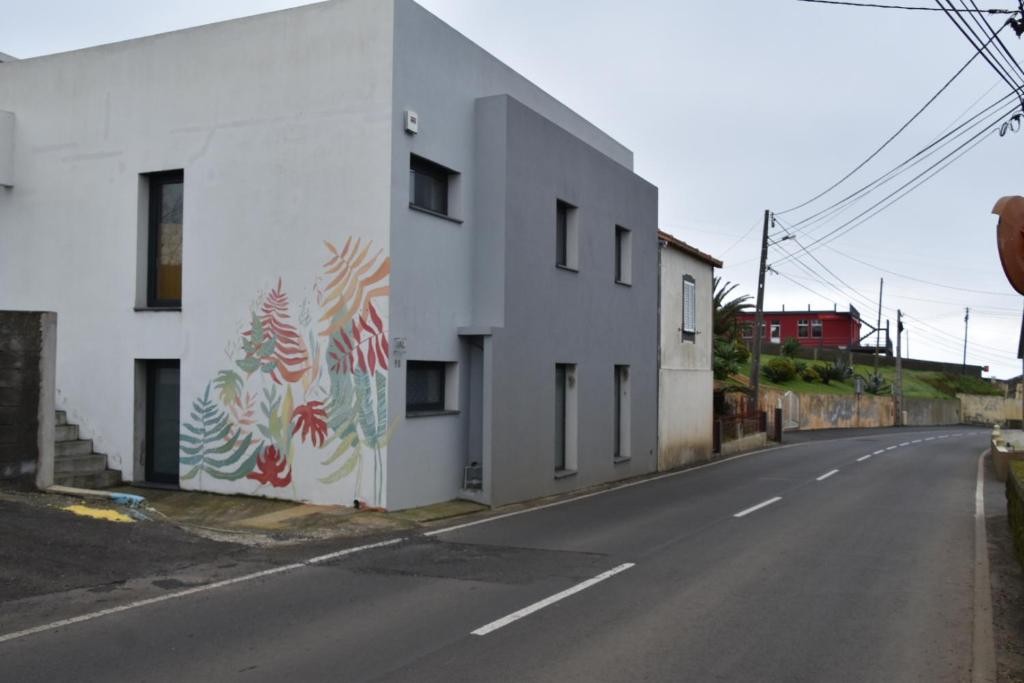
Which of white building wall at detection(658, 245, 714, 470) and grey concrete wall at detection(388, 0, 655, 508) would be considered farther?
white building wall at detection(658, 245, 714, 470)

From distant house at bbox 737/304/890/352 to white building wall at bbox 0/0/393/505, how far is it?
7603 cm

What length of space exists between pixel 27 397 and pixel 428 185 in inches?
260

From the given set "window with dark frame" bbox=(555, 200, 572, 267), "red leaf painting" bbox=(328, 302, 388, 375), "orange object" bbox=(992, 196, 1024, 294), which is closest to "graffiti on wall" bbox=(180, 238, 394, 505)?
"red leaf painting" bbox=(328, 302, 388, 375)

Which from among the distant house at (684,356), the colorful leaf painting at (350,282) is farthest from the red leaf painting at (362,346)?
the distant house at (684,356)

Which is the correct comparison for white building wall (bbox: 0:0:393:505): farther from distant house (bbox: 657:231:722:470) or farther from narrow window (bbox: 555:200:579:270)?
distant house (bbox: 657:231:722:470)

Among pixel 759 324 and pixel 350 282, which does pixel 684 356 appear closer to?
pixel 759 324

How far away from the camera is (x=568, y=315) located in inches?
716

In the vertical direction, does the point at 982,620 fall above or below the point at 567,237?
below

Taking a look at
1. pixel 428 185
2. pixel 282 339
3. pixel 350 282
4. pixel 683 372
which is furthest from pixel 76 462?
pixel 683 372

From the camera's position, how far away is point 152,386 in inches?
589

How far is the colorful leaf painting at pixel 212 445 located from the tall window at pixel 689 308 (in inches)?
597

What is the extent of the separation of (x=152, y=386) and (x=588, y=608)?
9712 mm

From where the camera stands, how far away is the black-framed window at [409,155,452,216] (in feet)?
46.8

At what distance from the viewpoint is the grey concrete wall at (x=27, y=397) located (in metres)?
11.8
